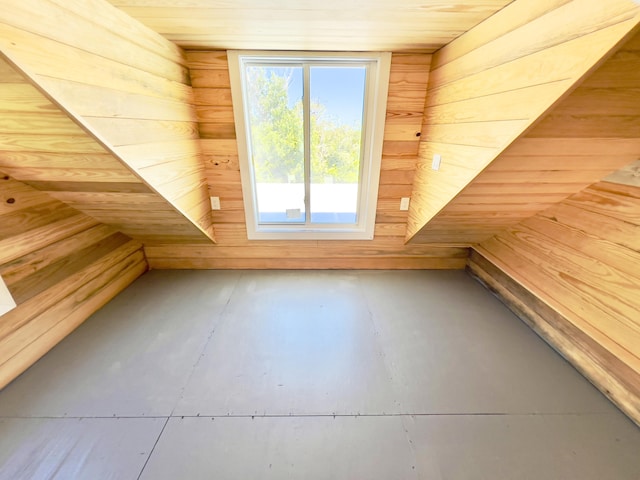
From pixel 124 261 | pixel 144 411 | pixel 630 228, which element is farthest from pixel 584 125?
pixel 124 261

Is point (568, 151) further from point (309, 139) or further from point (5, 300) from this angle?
point (5, 300)

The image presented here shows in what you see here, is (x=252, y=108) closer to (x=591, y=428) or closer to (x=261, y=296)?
(x=261, y=296)

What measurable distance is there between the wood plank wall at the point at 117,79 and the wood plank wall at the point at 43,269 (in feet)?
2.13

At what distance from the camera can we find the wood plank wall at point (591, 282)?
1.18 metres

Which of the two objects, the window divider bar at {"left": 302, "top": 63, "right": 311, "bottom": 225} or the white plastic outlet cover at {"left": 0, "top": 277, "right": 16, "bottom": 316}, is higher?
the window divider bar at {"left": 302, "top": 63, "right": 311, "bottom": 225}

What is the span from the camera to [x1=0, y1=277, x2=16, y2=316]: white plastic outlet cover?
1222 mm

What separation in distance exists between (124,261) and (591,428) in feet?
10.1

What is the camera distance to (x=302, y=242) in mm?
2336

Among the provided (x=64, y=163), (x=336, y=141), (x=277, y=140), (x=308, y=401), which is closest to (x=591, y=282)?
(x=308, y=401)

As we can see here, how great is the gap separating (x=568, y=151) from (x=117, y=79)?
2011 mm

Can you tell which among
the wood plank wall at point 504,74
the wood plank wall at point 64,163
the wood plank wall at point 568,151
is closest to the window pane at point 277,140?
the wood plank wall at point 64,163

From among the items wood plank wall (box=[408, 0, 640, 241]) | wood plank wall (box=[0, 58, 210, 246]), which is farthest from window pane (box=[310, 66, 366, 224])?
wood plank wall (box=[0, 58, 210, 246])

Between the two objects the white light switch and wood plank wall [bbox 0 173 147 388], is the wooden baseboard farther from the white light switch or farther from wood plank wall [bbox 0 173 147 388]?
wood plank wall [bbox 0 173 147 388]

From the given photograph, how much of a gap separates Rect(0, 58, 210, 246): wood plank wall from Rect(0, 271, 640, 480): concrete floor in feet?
2.57
